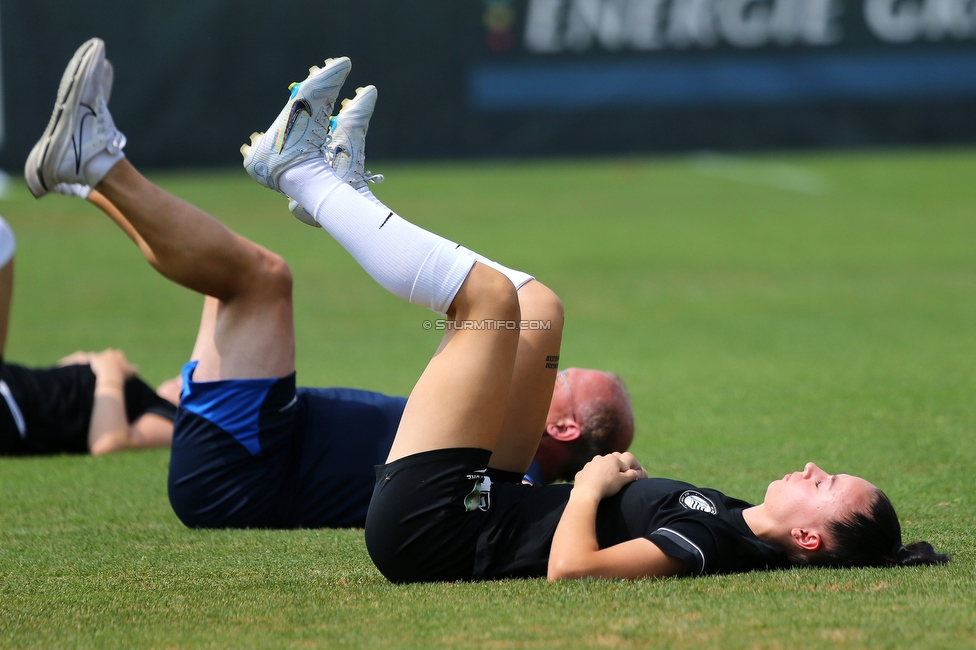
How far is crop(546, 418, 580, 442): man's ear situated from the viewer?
3.13 m

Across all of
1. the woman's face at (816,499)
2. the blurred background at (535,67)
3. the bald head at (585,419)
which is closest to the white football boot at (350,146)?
the bald head at (585,419)

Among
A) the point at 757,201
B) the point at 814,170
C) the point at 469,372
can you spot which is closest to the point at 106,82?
the point at 469,372

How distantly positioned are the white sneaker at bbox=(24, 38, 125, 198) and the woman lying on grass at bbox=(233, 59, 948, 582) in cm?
84

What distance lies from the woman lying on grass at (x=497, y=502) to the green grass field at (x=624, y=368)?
0.27 feet

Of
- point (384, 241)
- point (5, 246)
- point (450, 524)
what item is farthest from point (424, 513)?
point (5, 246)

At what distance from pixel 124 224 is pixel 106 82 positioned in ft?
1.37

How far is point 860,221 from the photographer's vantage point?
1059 cm

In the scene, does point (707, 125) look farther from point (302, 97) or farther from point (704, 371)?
point (302, 97)

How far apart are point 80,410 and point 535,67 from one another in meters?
8.59

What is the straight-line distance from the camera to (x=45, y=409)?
162 inches

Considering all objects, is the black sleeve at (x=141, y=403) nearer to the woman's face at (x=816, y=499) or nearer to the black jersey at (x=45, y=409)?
the black jersey at (x=45, y=409)

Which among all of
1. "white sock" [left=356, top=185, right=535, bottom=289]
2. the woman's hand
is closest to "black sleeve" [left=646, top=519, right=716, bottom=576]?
the woman's hand

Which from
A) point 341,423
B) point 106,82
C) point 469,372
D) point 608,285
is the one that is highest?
point 106,82

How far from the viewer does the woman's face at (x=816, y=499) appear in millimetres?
2402
